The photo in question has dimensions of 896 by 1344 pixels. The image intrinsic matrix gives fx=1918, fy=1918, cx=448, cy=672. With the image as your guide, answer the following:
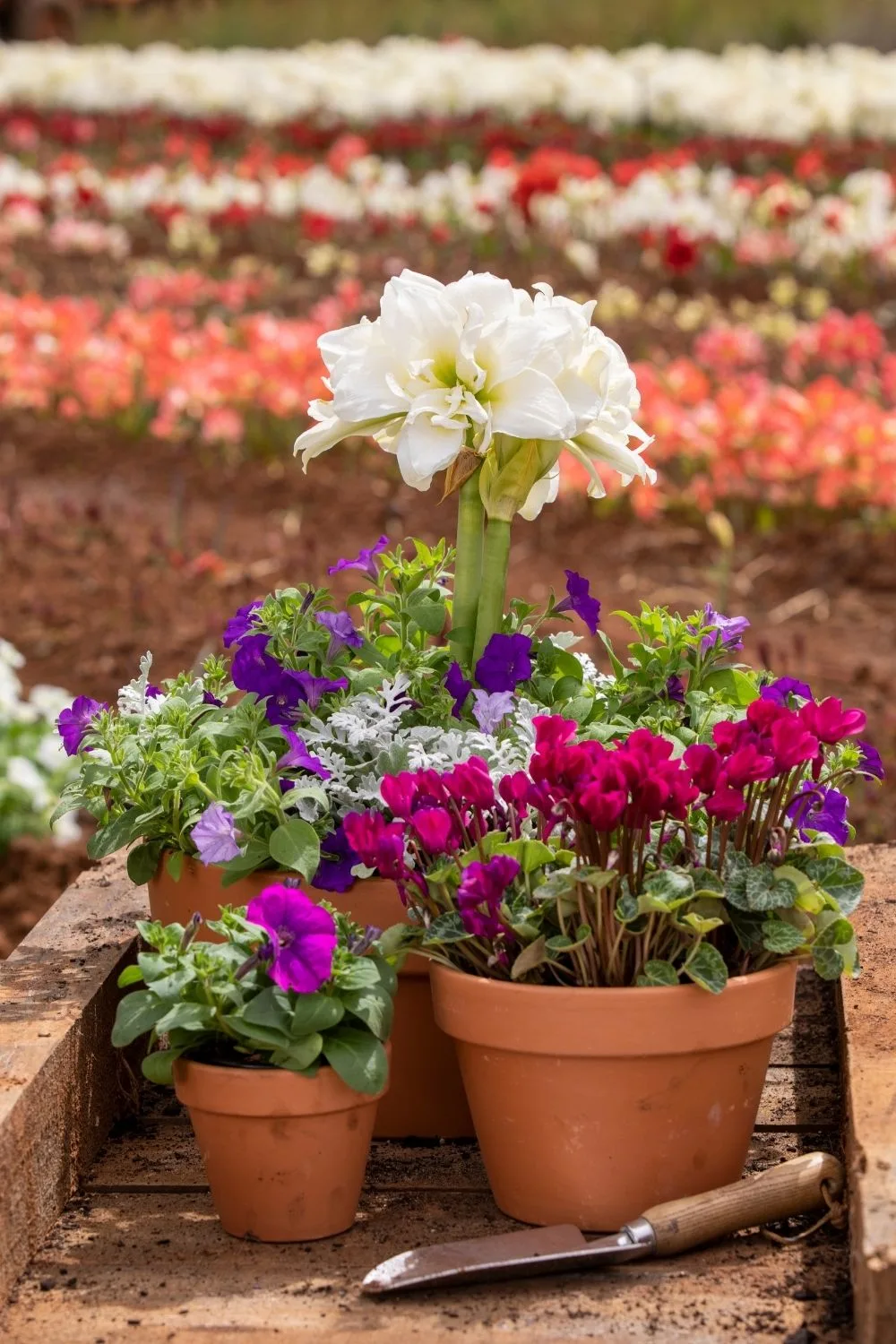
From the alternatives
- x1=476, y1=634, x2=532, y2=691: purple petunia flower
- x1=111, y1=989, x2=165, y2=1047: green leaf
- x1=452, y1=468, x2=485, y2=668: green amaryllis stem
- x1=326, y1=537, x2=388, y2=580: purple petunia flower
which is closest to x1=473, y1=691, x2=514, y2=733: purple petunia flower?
x1=476, y1=634, x2=532, y2=691: purple petunia flower

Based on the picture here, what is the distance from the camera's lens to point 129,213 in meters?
11.9

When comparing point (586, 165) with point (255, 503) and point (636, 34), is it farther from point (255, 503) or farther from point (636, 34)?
point (636, 34)

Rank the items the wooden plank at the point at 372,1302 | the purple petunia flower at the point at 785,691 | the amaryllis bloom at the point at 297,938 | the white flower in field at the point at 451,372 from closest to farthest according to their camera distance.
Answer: the wooden plank at the point at 372,1302 < the amaryllis bloom at the point at 297,938 < the white flower in field at the point at 451,372 < the purple petunia flower at the point at 785,691

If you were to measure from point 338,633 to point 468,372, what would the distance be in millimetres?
386

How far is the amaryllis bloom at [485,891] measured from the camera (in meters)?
1.91

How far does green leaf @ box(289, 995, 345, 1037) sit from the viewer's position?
6.38ft

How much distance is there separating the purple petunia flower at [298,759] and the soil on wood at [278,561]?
1898 millimetres

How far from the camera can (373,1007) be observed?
197 cm

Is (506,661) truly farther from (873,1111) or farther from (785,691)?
(873,1111)

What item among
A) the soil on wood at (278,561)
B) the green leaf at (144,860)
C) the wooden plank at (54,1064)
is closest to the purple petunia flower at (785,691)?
the green leaf at (144,860)

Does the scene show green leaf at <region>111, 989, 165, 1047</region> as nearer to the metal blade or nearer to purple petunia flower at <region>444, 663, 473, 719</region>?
the metal blade

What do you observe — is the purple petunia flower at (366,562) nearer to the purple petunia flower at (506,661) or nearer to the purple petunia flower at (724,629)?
the purple petunia flower at (506,661)

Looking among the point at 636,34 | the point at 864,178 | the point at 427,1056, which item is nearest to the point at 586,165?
the point at 864,178

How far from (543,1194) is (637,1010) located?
0.25 meters
